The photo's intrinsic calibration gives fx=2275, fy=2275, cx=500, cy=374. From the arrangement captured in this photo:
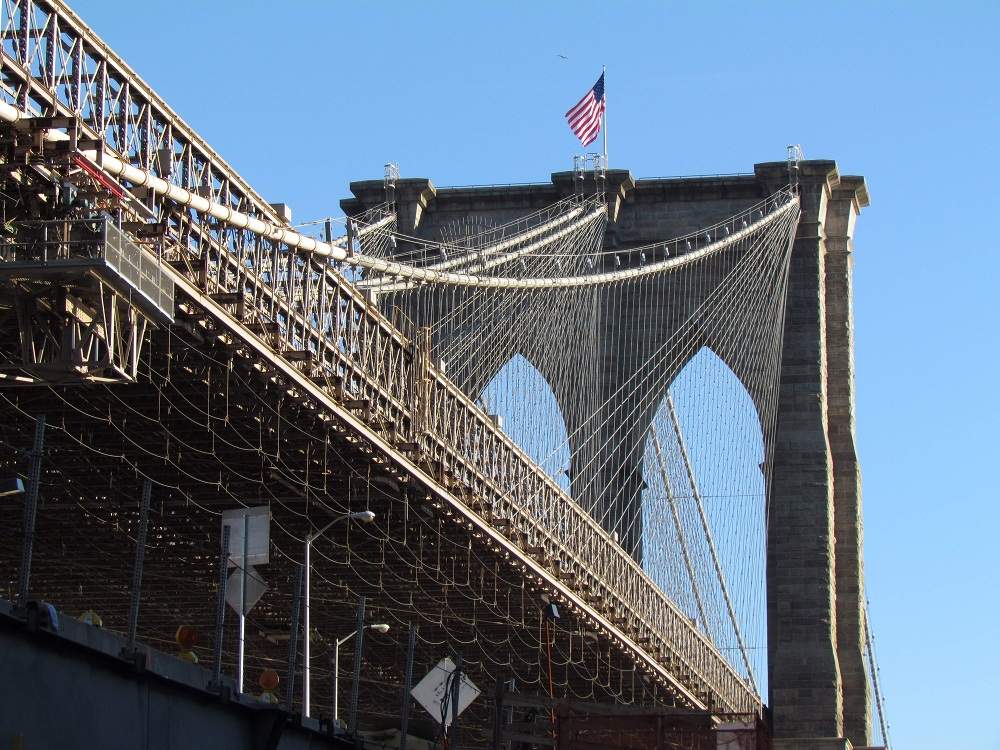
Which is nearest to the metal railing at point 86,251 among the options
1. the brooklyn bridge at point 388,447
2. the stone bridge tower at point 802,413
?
the brooklyn bridge at point 388,447

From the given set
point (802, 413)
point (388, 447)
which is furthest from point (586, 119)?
point (388, 447)

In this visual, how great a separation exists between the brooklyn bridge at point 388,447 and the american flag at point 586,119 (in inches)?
113

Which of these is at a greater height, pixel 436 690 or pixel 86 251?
pixel 86 251

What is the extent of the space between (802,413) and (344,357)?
3244cm

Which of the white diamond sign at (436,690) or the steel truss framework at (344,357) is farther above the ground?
the steel truss framework at (344,357)

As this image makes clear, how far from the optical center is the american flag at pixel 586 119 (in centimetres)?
6894

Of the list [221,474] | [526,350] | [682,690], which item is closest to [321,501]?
[221,474]

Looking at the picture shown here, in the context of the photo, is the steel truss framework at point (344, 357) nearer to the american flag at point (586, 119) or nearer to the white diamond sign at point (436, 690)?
the white diamond sign at point (436, 690)

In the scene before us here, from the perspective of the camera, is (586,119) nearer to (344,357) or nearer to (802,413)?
(802,413)

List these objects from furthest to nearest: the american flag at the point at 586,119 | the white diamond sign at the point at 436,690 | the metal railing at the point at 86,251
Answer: the american flag at the point at 586,119
the white diamond sign at the point at 436,690
the metal railing at the point at 86,251

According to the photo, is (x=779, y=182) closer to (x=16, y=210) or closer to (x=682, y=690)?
(x=682, y=690)

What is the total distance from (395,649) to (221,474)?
2482 cm

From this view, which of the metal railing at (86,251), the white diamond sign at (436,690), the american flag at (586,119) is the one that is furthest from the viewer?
the american flag at (586,119)

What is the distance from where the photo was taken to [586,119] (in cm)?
6906
